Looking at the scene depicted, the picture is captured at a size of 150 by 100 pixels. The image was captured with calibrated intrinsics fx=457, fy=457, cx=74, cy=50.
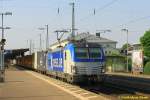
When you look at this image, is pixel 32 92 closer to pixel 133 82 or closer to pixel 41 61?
pixel 133 82

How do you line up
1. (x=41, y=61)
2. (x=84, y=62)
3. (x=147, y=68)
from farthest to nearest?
(x=147, y=68)
(x=41, y=61)
(x=84, y=62)

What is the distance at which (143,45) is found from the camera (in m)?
99.1

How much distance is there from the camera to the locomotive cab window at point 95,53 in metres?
28.9

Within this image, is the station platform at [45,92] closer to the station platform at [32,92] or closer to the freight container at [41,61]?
the station platform at [32,92]

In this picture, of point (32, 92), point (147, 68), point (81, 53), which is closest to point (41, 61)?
point (147, 68)

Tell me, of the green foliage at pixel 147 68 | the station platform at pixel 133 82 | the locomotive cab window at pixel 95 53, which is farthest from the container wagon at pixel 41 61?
the locomotive cab window at pixel 95 53

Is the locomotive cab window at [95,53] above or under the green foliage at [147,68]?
above

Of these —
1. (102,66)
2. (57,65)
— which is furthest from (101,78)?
(57,65)

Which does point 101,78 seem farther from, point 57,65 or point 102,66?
point 57,65

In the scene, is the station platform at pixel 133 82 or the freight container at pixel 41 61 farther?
the freight container at pixel 41 61

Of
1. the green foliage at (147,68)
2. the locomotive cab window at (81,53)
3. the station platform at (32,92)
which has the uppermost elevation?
the locomotive cab window at (81,53)

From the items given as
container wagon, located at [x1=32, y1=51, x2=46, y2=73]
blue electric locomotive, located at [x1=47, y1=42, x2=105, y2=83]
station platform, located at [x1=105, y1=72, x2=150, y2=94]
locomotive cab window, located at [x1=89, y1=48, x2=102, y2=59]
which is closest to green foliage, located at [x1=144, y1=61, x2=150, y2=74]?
container wagon, located at [x1=32, y1=51, x2=46, y2=73]

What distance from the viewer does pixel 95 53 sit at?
29141mm

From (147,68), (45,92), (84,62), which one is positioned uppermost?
(84,62)
